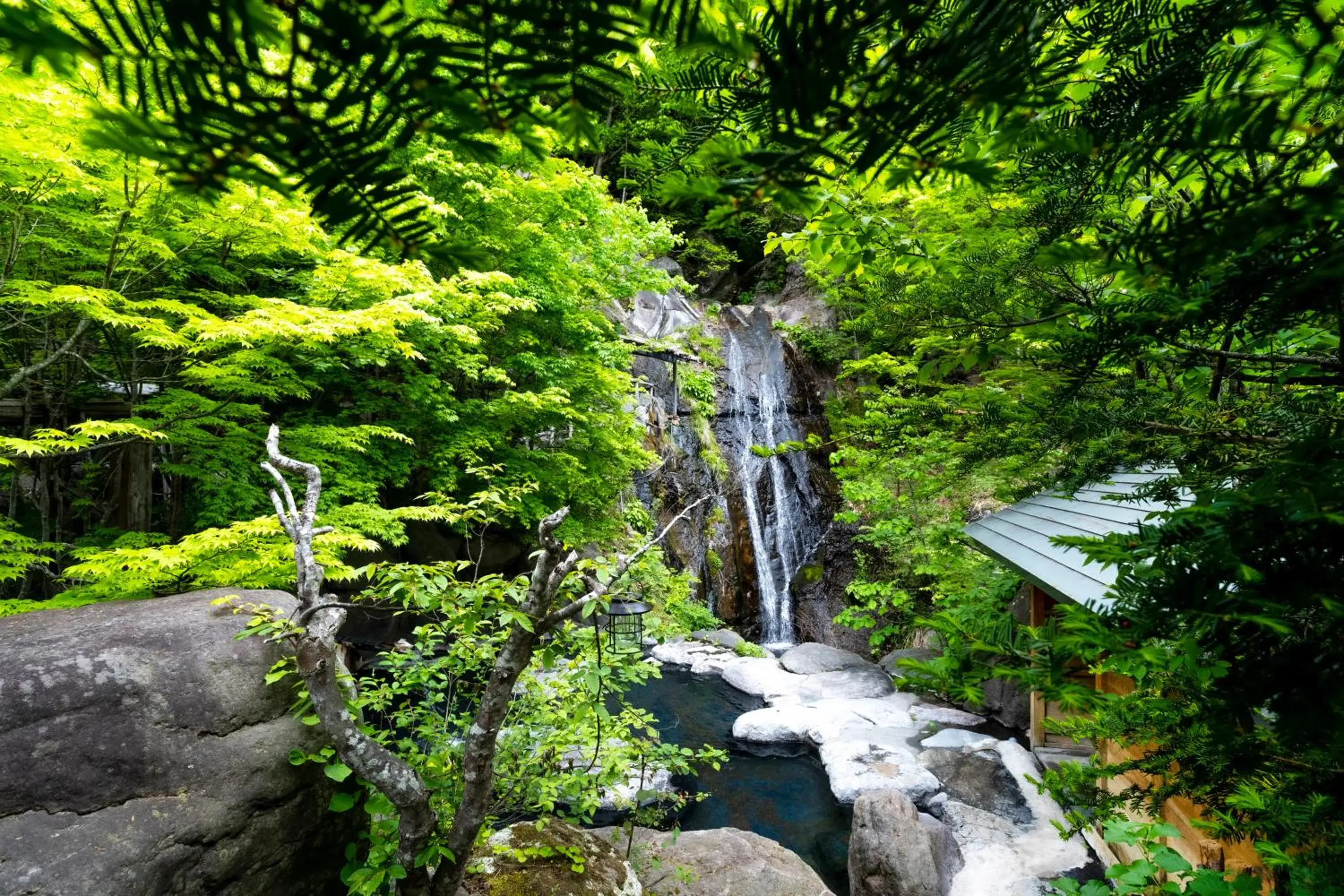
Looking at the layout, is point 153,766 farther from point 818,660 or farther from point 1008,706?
point 818,660

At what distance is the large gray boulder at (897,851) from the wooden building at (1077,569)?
155cm

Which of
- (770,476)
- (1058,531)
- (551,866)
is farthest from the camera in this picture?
(770,476)

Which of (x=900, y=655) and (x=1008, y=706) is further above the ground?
(x=900, y=655)

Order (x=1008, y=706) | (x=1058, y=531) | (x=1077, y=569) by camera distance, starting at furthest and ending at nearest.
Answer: (x=1008, y=706) < (x=1058, y=531) < (x=1077, y=569)

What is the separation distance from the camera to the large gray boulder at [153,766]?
2.87 meters

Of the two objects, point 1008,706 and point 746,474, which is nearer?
point 1008,706

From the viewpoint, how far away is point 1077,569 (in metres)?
5.14

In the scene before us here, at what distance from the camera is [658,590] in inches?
424

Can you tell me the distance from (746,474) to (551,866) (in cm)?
1361

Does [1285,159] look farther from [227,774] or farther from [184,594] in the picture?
[184,594]

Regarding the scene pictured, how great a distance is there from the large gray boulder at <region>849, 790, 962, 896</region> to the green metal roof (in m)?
2.72

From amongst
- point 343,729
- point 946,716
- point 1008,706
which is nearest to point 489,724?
point 343,729

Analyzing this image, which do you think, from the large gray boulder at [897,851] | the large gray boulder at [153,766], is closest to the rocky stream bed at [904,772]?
the large gray boulder at [897,851]

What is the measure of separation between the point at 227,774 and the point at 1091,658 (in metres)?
4.21
